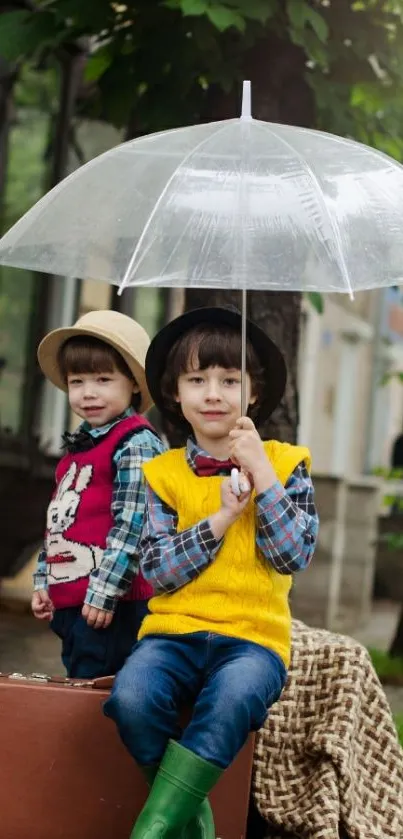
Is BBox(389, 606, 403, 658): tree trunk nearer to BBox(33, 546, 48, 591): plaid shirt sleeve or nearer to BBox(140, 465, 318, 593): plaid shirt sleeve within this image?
BBox(33, 546, 48, 591): plaid shirt sleeve

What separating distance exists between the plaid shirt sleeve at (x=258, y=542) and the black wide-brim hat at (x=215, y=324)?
1.19ft

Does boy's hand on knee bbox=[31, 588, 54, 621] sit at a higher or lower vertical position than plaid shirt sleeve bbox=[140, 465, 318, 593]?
lower

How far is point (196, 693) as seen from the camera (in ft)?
13.0

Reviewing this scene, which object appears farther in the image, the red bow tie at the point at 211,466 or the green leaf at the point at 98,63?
the green leaf at the point at 98,63

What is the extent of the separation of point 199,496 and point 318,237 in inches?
29.4

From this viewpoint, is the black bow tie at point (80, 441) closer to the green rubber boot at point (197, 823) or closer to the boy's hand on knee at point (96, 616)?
the boy's hand on knee at point (96, 616)

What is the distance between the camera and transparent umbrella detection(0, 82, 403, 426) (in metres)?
3.84

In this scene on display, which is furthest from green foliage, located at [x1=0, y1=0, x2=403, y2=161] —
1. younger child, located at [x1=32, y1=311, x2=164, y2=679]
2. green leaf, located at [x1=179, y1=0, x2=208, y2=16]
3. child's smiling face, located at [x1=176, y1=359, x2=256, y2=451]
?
child's smiling face, located at [x1=176, y1=359, x2=256, y2=451]

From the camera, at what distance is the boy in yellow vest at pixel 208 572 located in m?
3.73

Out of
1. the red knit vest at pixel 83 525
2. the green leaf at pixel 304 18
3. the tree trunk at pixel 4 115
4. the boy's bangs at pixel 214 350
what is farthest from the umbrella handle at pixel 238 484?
the tree trunk at pixel 4 115

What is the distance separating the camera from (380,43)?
627 centimetres

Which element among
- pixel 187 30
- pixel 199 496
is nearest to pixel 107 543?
pixel 199 496

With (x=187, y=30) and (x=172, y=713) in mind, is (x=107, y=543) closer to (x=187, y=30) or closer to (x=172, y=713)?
(x=172, y=713)

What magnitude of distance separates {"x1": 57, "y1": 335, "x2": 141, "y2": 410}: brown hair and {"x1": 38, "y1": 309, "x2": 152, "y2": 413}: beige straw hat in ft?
0.07
